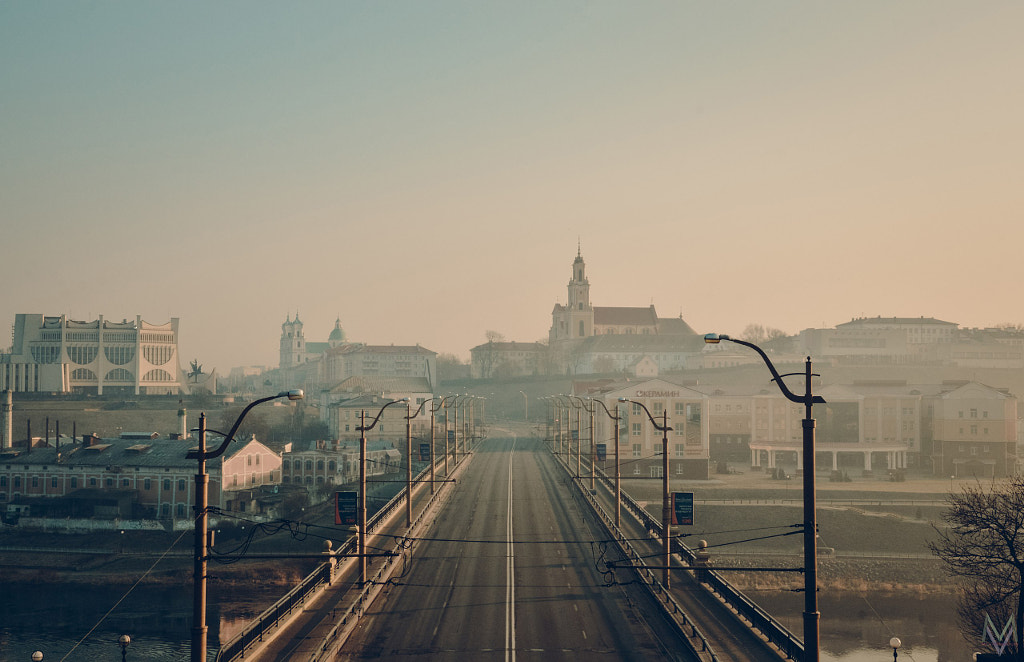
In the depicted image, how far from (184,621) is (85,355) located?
14566 centimetres

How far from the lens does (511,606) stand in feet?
129

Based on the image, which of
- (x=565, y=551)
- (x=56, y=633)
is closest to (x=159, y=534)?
(x=56, y=633)

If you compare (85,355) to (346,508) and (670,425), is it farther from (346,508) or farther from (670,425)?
(346,508)

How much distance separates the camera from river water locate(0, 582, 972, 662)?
4872 centimetres

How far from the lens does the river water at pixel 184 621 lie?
48.7m

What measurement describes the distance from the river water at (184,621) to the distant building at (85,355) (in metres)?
126

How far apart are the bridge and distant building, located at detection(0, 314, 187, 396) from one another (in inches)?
5611

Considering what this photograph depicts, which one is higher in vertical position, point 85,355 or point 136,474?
point 85,355

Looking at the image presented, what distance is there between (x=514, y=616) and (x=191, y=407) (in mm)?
→ 131202

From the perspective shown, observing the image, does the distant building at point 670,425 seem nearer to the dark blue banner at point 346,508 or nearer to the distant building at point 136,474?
the distant building at point 136,474

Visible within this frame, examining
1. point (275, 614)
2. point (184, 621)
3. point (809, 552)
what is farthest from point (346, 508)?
point (809, 552)

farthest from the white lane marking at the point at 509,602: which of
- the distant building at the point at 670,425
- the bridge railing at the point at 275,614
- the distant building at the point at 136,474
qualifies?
the distant building at the point at 670,425

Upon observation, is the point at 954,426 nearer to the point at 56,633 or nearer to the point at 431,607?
the point at 431,607

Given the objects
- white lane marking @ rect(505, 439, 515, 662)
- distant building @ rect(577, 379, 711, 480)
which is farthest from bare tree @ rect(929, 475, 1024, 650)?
distant building @ rect(577, 379, 711, 480)
